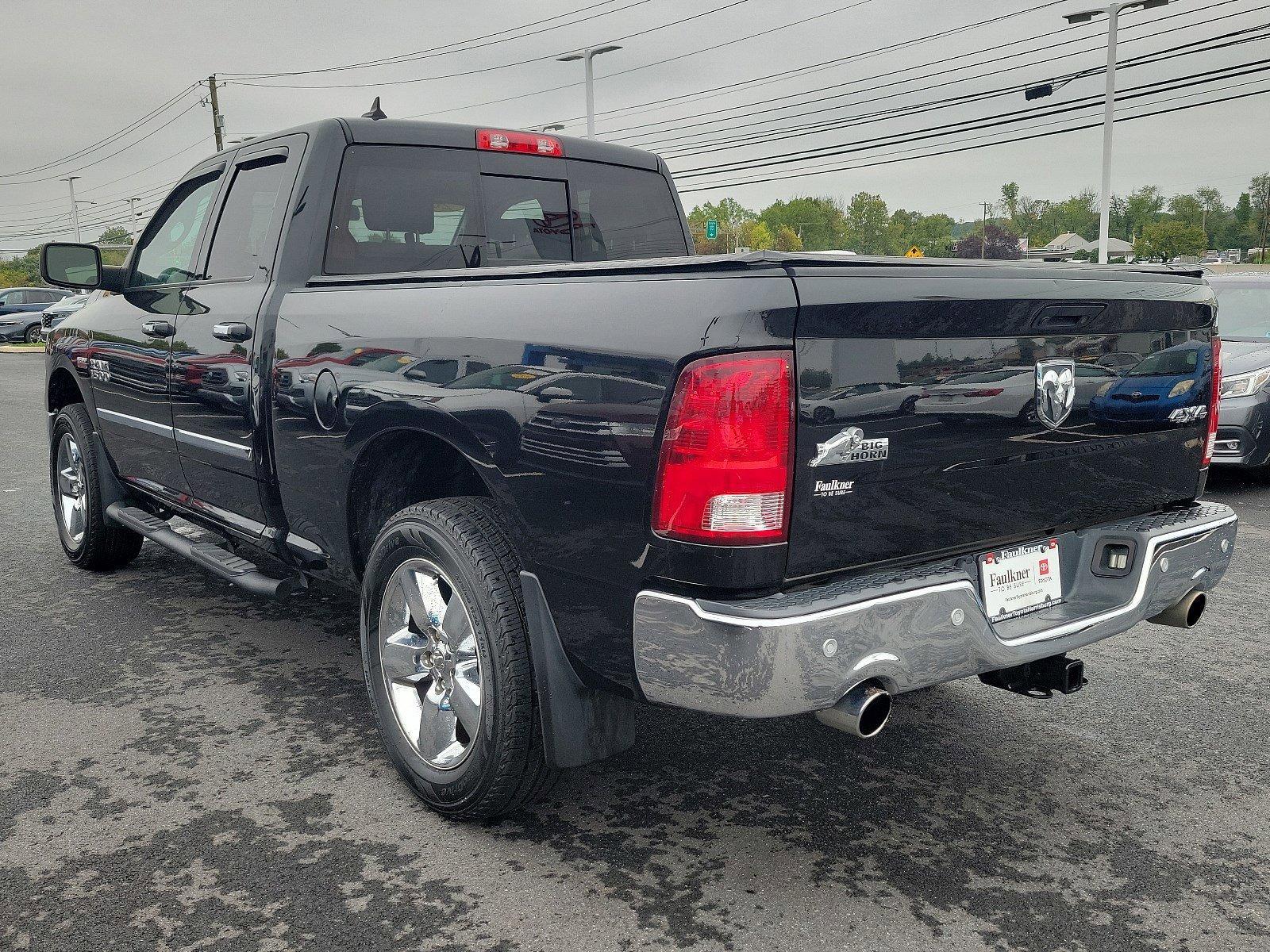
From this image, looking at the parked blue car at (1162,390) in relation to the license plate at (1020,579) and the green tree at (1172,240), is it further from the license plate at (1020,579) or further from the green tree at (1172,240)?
the green tree at (1172,240)

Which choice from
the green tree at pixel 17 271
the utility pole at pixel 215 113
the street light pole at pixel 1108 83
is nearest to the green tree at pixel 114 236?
the green tree at pixel 17 271

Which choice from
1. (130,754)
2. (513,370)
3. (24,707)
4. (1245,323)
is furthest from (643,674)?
(1245,323)

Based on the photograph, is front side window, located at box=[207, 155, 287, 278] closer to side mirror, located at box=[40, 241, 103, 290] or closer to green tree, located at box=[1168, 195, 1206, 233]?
side mirror, located at box=[40, 241, 103, 290]

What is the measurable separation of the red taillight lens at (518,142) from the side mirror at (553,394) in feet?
6.45

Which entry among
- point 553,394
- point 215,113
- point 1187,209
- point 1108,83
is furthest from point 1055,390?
point 1187,209

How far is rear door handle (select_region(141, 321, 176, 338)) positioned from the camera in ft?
14.2

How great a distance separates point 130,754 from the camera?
3396 mm

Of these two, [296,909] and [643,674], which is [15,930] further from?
[643,674]

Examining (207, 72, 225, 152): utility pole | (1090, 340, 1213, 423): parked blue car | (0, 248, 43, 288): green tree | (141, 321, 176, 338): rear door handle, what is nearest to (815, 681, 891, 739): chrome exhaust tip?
(1090, 340, 1213, 423): parked blue car

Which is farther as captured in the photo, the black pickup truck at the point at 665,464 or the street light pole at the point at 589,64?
the street light pole at the point at 589,64

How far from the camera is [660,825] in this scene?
9.68 ft

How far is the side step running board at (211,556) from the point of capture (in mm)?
3840

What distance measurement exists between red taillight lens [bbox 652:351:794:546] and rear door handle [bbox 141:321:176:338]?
9.32 feet

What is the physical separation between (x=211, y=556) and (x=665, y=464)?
8.28 ft
